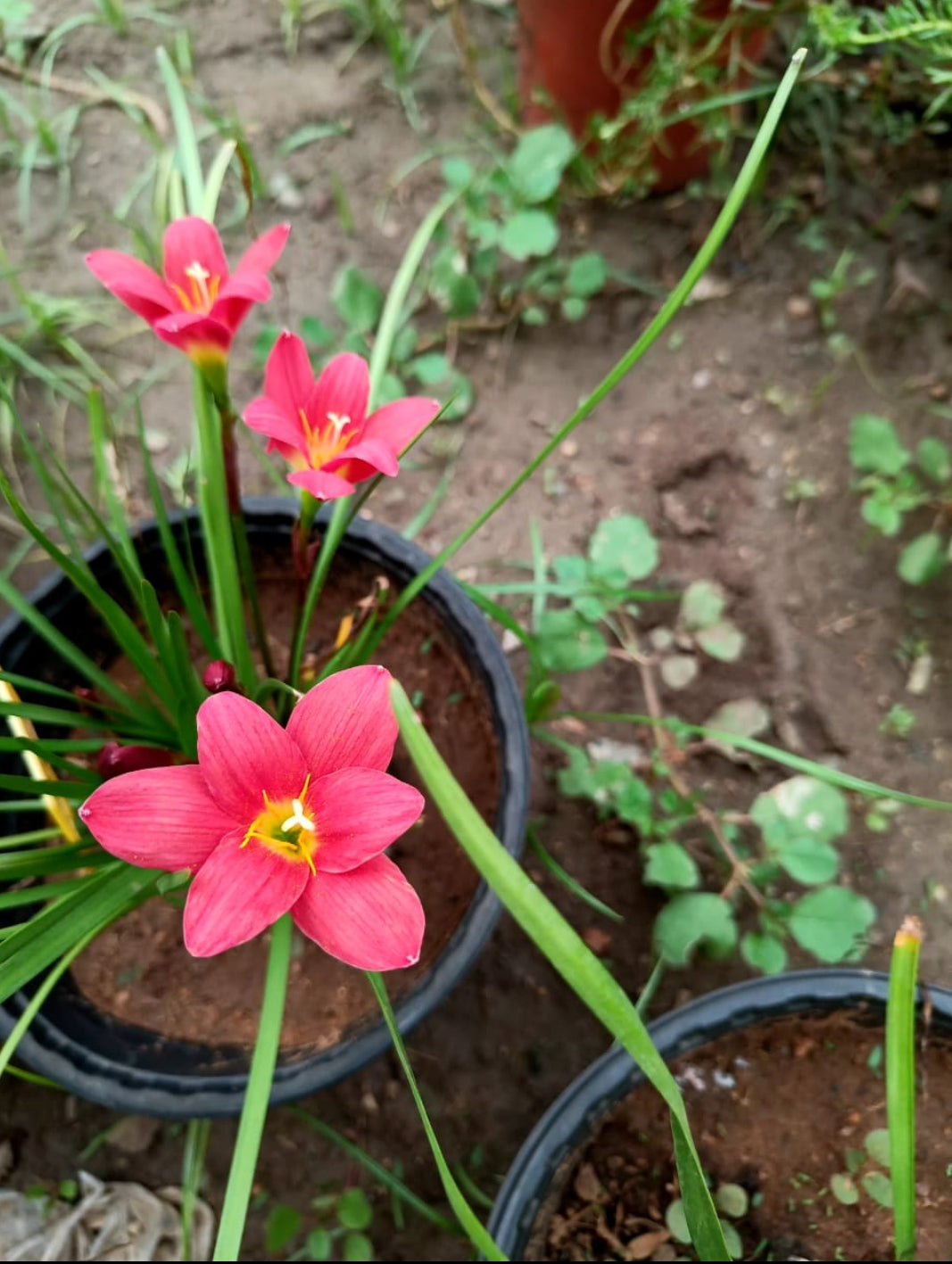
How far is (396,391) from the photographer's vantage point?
110 centimetres

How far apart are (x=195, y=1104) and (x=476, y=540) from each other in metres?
0.79

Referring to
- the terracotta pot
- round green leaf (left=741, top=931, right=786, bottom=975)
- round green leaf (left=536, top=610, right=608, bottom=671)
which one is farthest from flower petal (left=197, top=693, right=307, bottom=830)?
the terracotta pot

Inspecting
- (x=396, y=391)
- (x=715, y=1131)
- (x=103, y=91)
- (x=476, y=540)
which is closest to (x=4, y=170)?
(x=103, y=91)

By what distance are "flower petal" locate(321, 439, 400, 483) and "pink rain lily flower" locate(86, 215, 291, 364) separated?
135 mm

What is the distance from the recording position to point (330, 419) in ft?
2.35

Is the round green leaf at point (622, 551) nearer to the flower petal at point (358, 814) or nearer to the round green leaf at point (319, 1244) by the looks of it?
the flower petal at point (358, 814)

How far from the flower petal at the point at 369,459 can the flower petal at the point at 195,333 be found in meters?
0.13

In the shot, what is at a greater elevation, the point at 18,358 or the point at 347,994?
the point at 18,358

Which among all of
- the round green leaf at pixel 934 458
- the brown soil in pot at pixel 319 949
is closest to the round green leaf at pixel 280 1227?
the brown soil in pot at pixel 319 949

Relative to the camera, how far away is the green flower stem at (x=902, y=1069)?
1.73ft

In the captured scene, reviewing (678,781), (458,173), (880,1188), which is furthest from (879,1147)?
(458,173)

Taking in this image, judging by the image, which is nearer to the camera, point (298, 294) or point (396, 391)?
point (396, 391)

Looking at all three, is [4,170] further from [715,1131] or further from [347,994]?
[715,1131]

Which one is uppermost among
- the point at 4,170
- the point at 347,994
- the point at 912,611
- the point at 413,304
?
the point at 4,170
